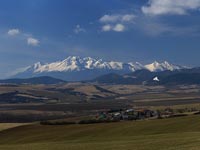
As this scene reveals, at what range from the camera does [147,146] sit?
44.2 m

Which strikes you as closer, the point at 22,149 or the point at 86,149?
the point at 86,149

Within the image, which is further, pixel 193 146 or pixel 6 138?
pixel 6 138

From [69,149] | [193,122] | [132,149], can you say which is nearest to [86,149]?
[69,149]

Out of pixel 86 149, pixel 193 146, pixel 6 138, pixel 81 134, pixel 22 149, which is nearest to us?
pixel 193 146

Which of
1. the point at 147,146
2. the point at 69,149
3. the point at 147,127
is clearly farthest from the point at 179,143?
the point at 147,127

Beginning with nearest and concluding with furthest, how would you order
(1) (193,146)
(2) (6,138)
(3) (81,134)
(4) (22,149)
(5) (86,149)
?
(1) (193,146), (5) (86,149), (4) (22,149), (3) (81,134), (2) (6,138)

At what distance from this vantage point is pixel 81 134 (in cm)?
8238

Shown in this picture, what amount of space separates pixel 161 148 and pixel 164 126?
41.9 m

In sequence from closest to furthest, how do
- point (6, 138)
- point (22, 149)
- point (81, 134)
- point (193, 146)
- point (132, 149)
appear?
1. point (193, 146)
2. point (132, 149)
3. point (22, 149)
4. point (81, 134)
5. point (6, 138)

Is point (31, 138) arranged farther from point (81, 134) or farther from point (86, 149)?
point (86, 149)

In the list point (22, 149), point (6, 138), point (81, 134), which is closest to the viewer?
point (22, 149)

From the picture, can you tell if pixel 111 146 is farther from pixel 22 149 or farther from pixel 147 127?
pixel 147 127

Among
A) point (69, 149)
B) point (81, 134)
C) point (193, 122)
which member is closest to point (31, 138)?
point (81, 134)

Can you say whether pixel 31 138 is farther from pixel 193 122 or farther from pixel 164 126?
pixel 193 122
